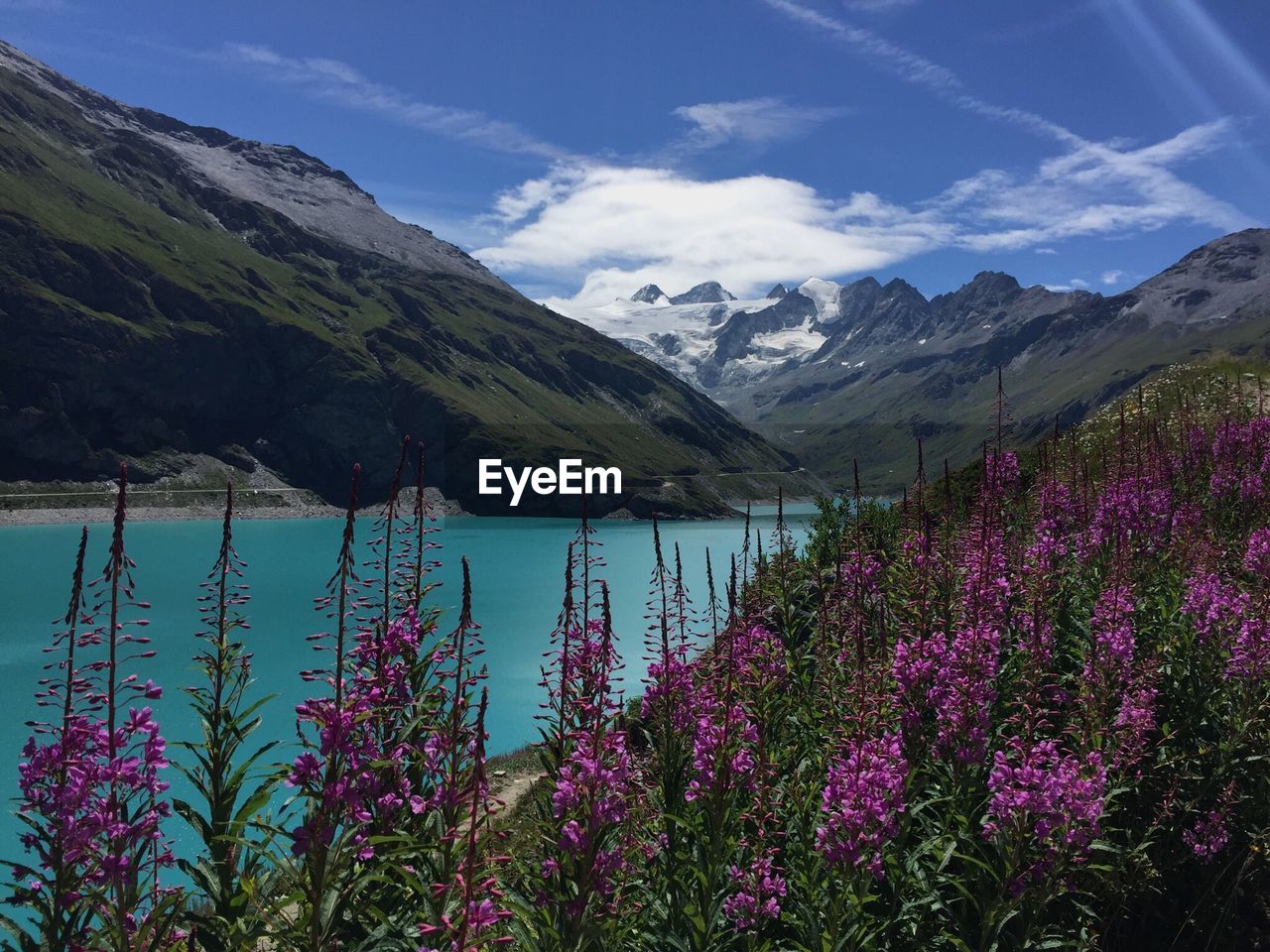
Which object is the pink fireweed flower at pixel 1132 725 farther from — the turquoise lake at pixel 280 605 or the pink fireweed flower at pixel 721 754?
the turquoise lake at pixel 280 605

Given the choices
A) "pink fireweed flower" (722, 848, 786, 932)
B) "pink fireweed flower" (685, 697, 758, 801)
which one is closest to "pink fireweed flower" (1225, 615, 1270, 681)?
"pink fireweed flower" (685, 697, 758, 801)

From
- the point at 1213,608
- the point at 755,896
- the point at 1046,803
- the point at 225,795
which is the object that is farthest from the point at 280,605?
the point at 1046,803

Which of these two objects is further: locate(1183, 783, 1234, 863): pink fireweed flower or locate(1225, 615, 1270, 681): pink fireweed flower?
locate(1225, 615, 1270, 681): pink fireweed flower

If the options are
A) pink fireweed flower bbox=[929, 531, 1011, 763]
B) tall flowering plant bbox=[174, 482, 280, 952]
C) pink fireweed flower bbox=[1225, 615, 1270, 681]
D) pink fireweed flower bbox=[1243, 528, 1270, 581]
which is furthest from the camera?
pink fireweed flower bbox=[1243, 528, 1270, 581]

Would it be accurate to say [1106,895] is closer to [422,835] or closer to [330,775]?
[422,835]

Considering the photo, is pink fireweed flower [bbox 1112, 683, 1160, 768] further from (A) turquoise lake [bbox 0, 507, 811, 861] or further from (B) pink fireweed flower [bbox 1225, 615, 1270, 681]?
(A) turquoise lake [bbox 0, 507, 811, 861]

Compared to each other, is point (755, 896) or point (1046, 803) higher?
point (1046, 803)

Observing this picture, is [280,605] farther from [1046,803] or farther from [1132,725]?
[1046,803]
